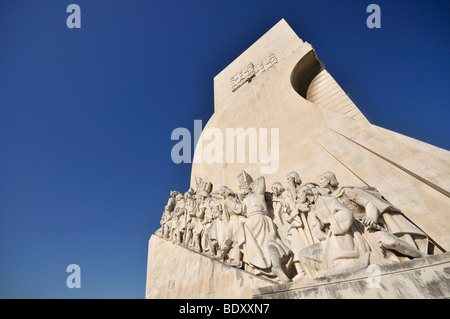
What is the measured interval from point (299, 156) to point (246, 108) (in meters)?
3.18

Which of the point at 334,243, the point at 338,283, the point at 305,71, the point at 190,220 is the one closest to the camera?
the point at 338,283

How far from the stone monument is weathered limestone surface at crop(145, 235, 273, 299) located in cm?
3

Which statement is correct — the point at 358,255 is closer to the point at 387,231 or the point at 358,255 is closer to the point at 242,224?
the point at 387,231

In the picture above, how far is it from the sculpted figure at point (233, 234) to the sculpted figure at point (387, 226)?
72.0 inches

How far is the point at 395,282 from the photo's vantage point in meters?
1.86

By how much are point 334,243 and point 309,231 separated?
795mm

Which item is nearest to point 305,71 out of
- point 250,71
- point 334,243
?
point 250,71

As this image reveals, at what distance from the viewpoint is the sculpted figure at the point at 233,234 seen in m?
3.61

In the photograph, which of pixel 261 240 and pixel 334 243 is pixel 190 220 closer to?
pixel 261 240

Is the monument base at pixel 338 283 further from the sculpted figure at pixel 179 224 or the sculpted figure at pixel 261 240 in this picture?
the sculpted figure at pixel 179 224

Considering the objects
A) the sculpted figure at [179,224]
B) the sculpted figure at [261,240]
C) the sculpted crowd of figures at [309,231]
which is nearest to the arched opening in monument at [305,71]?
the sculpted crowd of figures at [309,231]

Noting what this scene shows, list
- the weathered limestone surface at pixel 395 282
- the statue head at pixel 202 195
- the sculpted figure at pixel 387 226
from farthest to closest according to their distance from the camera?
the statue head at pixel 202 195, the sculpted figure at pixel 387 226, the weathered limestone surface at pixel 395 282
